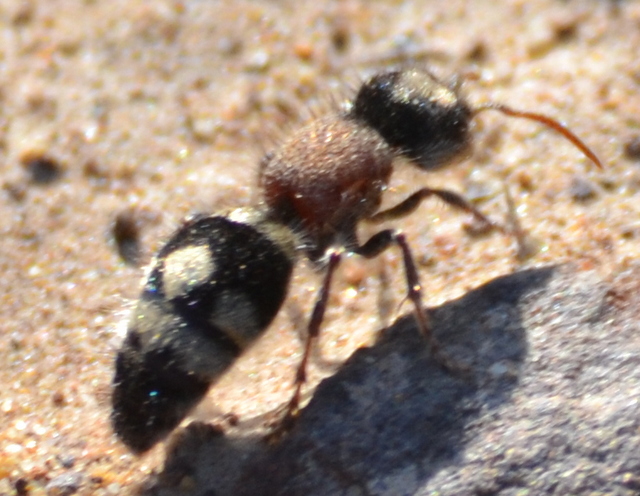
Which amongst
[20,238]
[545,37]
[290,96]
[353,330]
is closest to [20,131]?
[20,238]

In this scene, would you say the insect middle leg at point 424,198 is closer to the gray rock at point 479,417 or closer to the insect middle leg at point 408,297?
the insect middle leg at point 408,297

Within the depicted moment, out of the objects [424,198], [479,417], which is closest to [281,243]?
[424,198]

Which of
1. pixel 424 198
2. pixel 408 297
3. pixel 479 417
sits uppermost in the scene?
pixel 424 198

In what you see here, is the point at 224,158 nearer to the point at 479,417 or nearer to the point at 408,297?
the point at 408,297

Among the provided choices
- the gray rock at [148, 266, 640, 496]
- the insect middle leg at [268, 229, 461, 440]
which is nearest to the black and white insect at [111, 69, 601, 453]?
the insect middle leg at [268, 229, 461, 440]

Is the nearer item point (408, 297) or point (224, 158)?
point (408, 297)

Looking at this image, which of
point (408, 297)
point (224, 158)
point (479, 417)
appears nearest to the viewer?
point (479, 417)

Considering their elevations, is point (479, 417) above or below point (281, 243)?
below

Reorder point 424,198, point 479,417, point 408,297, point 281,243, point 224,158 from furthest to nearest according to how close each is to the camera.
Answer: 1. point 224,158
2. point 424,198
3. point 281,243
4. point 408,297
5. point 479,417

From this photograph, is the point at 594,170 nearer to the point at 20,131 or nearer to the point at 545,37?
the point at 545,37
